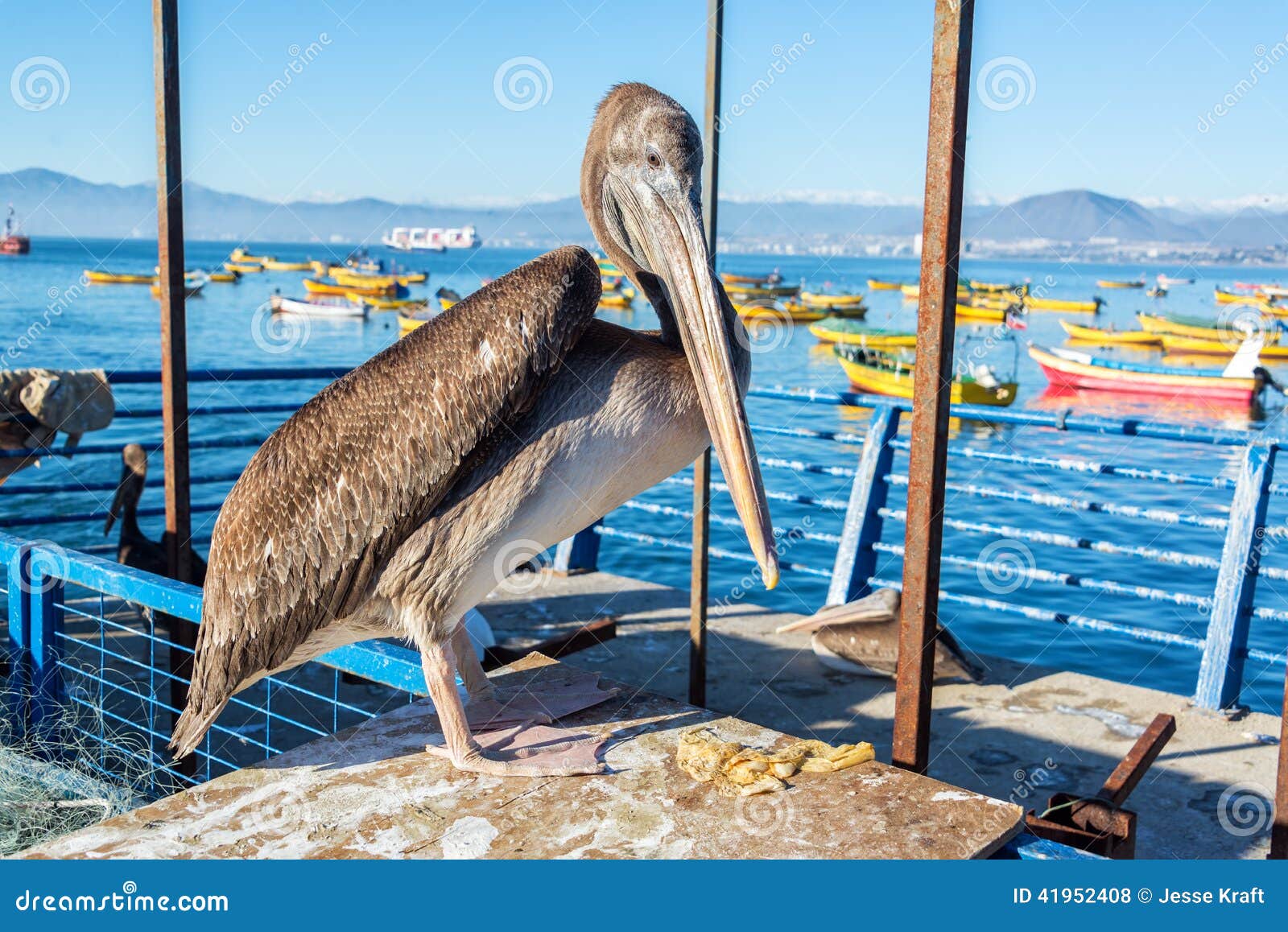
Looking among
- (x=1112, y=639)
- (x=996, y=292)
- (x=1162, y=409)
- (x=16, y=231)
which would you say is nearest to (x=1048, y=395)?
(x=1162, y=409)

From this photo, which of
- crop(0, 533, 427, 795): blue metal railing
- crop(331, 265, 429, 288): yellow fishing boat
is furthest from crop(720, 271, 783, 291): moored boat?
crop(0, 533, 427, 795): blue metal railing

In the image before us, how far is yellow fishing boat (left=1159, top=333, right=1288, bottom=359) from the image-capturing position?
4366cm

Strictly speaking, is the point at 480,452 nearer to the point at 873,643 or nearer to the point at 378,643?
the point at 378,643

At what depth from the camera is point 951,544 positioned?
15.5 meters

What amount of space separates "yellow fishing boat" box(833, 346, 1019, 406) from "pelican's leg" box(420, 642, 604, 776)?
20.8m

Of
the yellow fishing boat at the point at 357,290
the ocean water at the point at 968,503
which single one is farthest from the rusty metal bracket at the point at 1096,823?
the yellow fishing boat at the point at 357,290

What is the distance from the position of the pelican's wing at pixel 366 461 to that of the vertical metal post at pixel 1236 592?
3899 mm

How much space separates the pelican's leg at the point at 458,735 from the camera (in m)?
2.92

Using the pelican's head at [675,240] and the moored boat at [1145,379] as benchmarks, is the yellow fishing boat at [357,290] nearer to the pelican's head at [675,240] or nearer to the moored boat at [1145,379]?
the moored boat at [1145,379]

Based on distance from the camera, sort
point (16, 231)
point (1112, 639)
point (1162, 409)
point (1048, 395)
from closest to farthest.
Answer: point (1112, 639), point (1162, 409), point (1048, 395), point (16, 231)

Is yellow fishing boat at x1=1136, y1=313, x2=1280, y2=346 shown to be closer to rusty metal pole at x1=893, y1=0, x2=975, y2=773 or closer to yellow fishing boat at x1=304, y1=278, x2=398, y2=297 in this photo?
yellow fishing boat at x1=304, y1=278, x2=398, y2=297

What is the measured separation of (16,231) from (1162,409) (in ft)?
411

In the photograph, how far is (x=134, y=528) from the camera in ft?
21.9

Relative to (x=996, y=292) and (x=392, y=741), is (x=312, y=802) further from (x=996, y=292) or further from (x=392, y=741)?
(x=996, y=292)
